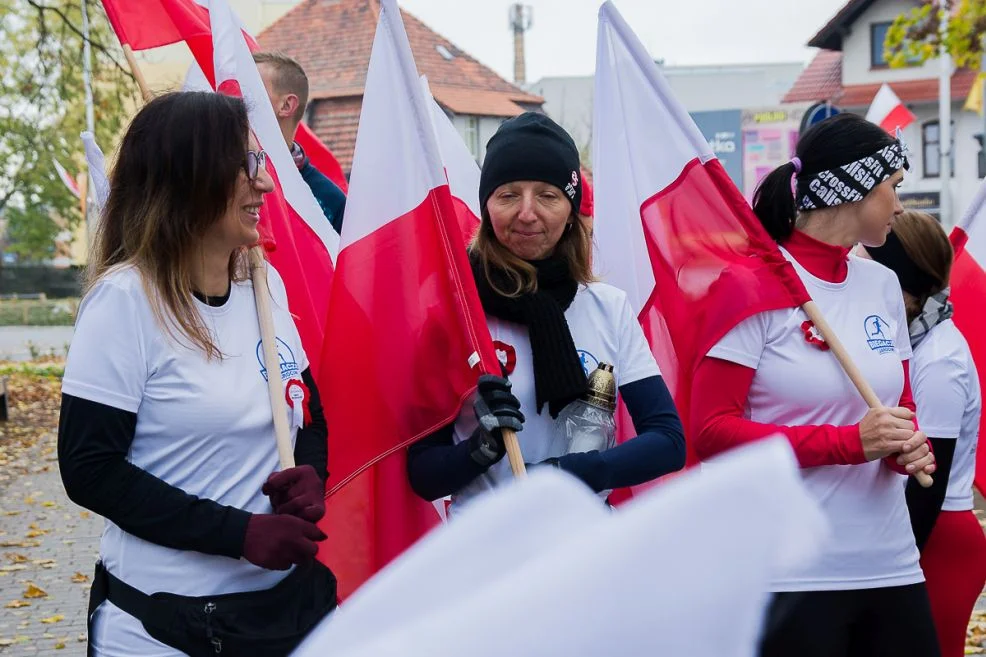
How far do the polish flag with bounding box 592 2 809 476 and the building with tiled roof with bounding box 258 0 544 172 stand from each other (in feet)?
96.6

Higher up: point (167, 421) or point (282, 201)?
point (282, 201)

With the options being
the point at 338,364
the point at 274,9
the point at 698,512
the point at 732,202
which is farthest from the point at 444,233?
the point at 274,9

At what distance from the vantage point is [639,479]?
295 cm

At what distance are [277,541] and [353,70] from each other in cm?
3366

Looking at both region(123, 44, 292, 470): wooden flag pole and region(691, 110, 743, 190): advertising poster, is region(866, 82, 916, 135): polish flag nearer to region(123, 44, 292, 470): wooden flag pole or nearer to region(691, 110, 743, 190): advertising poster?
region(123, 44, 292, 470): wooden flag pole

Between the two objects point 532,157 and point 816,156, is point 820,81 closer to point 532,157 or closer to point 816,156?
point 816,156

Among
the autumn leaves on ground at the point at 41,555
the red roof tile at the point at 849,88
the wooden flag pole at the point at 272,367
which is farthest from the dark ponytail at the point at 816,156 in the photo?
the red roof tile at the point at 849,88

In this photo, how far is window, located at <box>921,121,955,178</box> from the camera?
151 feet

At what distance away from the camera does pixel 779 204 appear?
3.62m

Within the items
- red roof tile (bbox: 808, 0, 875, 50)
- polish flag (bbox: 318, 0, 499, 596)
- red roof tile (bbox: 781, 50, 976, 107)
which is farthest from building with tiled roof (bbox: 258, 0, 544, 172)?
polish flag (bbox: 318, 0, 499, 596)

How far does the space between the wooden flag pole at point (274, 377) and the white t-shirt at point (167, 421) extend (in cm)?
3

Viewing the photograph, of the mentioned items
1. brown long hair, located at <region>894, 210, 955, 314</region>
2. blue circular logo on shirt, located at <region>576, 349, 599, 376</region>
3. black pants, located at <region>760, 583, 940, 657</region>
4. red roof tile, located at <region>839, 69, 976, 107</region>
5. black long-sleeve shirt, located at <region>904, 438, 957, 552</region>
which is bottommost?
black pants, located at <region>760, 583, 940, 657</region>

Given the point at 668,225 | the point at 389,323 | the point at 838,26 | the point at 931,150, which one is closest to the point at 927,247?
the point at 668,225

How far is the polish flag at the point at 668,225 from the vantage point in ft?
11.2
